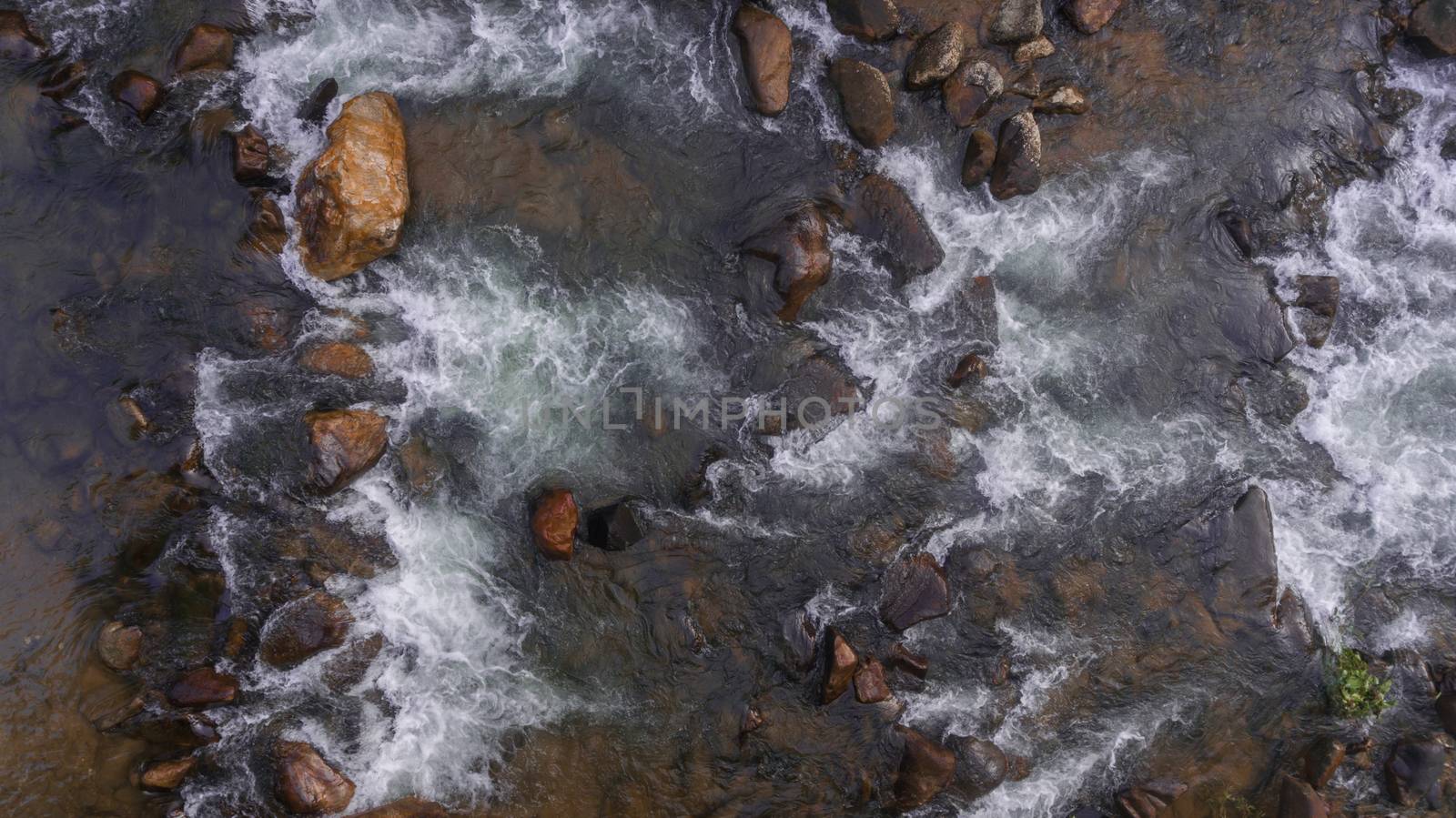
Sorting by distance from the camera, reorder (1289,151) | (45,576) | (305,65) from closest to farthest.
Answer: (45,576), (305,65), (1289,151)

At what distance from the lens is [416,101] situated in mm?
11641

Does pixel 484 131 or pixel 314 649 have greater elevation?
pixel 484 131

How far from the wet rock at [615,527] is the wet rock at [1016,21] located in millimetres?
9300

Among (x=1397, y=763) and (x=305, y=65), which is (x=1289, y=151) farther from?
(x=305, y=65)

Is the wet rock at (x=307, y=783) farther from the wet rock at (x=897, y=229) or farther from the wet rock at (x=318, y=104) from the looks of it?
the wet rock at (x=897, y=229)

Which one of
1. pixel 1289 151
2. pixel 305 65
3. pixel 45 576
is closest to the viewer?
pixel 45 576

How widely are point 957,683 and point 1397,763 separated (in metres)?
7.04

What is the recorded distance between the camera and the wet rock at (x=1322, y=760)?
11734 millimetres

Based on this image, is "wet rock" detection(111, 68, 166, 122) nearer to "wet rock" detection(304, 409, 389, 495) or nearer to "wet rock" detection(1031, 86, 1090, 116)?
"wet rock" detection(304, 409, 389, 495)

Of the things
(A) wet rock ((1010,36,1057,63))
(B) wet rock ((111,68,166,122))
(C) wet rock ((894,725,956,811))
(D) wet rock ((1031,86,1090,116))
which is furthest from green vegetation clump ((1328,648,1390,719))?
(B) wet rock ((111,68,166,122))

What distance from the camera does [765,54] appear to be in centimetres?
1170

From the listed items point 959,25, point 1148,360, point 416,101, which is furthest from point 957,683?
point 416,101

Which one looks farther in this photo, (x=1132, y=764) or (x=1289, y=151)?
(x=1289, y=151)

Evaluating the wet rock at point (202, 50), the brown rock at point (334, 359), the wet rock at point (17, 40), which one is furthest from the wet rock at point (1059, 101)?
the wet rock at point (17, 40)
